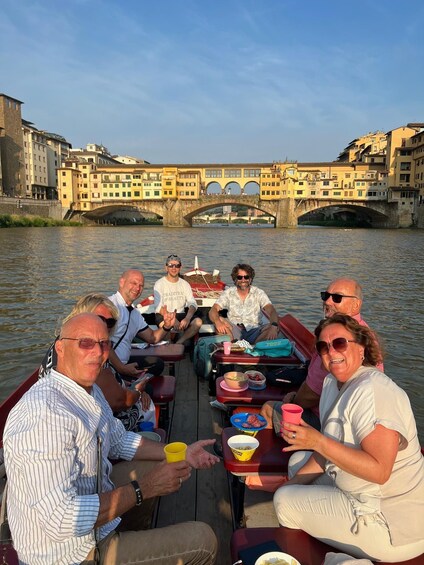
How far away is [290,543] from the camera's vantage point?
1.89 m

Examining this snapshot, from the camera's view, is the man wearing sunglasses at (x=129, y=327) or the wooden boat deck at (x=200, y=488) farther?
the man wearing sunglasses at (x=129, y=327)

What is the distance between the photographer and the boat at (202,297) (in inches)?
273

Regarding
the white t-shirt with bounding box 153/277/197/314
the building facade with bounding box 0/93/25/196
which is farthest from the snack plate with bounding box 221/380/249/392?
the building facade with bounding box 0/93/25/196

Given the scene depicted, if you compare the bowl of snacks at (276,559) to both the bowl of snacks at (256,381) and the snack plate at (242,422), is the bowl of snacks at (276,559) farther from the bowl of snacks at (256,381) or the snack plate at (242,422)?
the bowl of snacks at (256,381)

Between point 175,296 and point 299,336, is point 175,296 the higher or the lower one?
the higher one

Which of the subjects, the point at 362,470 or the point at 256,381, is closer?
the point at 362,470

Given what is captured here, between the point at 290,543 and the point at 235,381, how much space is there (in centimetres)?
161

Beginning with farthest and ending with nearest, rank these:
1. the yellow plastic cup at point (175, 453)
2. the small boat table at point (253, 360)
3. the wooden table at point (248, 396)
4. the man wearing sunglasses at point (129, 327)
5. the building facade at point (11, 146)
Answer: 1. the building facade at point (11, 146)
2. the small boat table at point (253, 360)
3. the man wearing sunglasses at point (129, 327)
4. the wooden table at point (248, 396)
5. the yellow plastic cup at point (175, 453)

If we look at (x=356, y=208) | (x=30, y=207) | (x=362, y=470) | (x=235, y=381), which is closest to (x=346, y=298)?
(x=235, y=381)

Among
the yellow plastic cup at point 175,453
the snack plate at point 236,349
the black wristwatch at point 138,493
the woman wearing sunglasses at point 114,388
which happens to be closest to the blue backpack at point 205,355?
the snack plate at point 236,349

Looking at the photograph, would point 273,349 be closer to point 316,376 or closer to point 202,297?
point 316,376

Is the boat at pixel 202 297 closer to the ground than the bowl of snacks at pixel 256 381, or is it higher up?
closer to the ground

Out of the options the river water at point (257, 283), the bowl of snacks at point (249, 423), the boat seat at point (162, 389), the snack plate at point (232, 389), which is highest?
the bowl of snacks at point (249, 423)

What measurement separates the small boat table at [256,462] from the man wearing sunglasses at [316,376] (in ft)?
0.54
